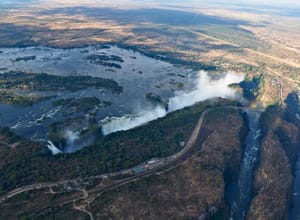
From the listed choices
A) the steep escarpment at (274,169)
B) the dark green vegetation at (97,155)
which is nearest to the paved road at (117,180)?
the dark green vegetation at (97,155)

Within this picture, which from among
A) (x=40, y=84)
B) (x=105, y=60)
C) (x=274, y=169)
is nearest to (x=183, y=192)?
(x=274, y=169)

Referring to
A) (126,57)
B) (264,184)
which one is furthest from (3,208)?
(126,57)

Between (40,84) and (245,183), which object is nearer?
(245,183)

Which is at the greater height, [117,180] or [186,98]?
[117,180]

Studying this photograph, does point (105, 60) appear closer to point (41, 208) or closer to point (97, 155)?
point (97, 155)

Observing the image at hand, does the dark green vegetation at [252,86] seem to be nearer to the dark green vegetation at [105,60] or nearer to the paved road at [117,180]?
the paved road at [117,180]

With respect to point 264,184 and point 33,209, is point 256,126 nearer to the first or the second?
point 264,184

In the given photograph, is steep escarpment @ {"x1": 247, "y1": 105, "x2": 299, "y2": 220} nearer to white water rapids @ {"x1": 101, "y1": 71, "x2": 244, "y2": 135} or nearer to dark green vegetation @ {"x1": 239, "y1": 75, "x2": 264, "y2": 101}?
dark green vegetation @ {"x1": 239, "y1": 75, "x2": 264, "y2": 101}
